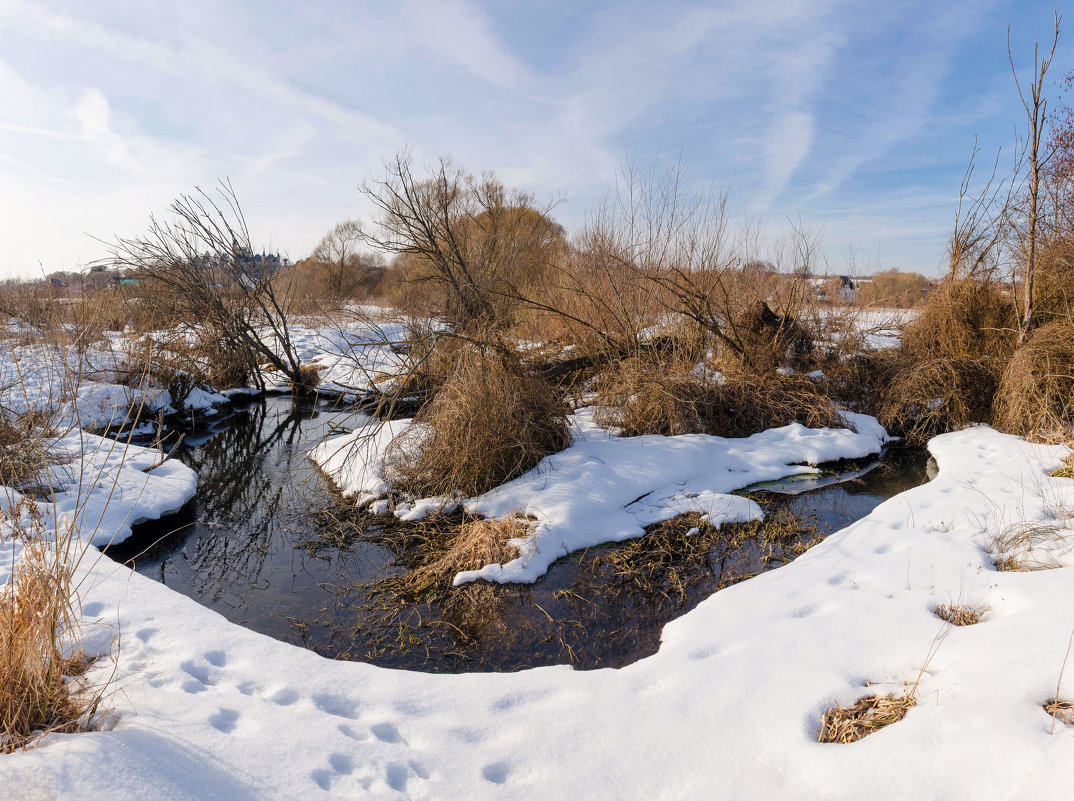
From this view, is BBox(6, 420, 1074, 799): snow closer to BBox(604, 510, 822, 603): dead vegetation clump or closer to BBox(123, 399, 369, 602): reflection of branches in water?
BBox(604, 510, 822, 603): dead vegetation clump

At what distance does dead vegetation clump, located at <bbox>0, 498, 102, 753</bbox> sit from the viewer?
227 centimetres

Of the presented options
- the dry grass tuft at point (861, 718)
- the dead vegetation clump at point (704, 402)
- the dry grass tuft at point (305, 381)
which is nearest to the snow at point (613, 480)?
the dead vegetation clump at point (704, 402)

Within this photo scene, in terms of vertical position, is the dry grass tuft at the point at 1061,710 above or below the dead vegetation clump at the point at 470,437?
below

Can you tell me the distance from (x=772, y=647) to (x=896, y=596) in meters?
0.97

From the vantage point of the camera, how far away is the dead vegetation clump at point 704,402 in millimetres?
7750

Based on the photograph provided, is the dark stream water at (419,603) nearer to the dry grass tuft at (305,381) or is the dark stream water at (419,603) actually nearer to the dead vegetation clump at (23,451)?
the dead vegetation clump at (23,451)

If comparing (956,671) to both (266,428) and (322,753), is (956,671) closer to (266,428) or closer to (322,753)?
(322,753)

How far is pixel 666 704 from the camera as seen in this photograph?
2.85m

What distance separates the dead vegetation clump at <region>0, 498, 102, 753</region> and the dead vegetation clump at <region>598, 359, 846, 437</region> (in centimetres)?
614

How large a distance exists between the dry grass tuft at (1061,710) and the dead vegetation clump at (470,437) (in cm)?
452

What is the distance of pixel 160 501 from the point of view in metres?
6.11

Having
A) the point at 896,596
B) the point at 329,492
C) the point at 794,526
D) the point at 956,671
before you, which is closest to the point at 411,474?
the point at 329,492

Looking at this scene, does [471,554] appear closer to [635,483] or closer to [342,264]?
[635,483]

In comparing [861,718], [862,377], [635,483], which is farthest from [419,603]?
[862,377]
